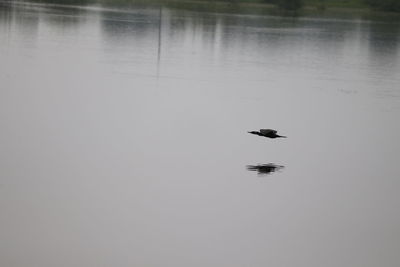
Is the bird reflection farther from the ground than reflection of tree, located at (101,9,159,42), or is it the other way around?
the bird reflection

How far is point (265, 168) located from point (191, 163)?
120cm

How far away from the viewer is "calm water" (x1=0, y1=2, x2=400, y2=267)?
10.9m

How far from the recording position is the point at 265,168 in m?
14.8

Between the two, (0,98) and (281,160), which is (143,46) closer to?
(0,98)

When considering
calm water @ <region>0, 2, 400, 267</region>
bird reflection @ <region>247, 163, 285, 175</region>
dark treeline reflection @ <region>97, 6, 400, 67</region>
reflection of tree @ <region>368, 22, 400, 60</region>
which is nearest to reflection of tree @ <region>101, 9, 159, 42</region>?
dark treeline reflection @ <region>97, 6, 400, 67</region>

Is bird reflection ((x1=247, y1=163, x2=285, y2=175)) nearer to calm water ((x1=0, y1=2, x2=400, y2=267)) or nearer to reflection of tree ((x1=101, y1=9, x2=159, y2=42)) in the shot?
calm water ((x1=0, y1=2, x2=400, y2=267))

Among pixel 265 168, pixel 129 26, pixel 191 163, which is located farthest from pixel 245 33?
pixel 191 163

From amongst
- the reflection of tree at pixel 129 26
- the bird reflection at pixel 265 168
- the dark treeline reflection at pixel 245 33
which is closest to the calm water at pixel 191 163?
the bird reflection at pixel 265 168

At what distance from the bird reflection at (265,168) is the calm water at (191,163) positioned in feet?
0.09

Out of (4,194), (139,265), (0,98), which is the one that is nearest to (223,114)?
(0,98)

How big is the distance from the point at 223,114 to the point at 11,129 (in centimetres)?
540

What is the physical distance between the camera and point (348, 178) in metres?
14.8

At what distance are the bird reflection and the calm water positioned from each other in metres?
0.03

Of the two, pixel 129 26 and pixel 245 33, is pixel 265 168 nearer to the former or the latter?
pixel 245 33
